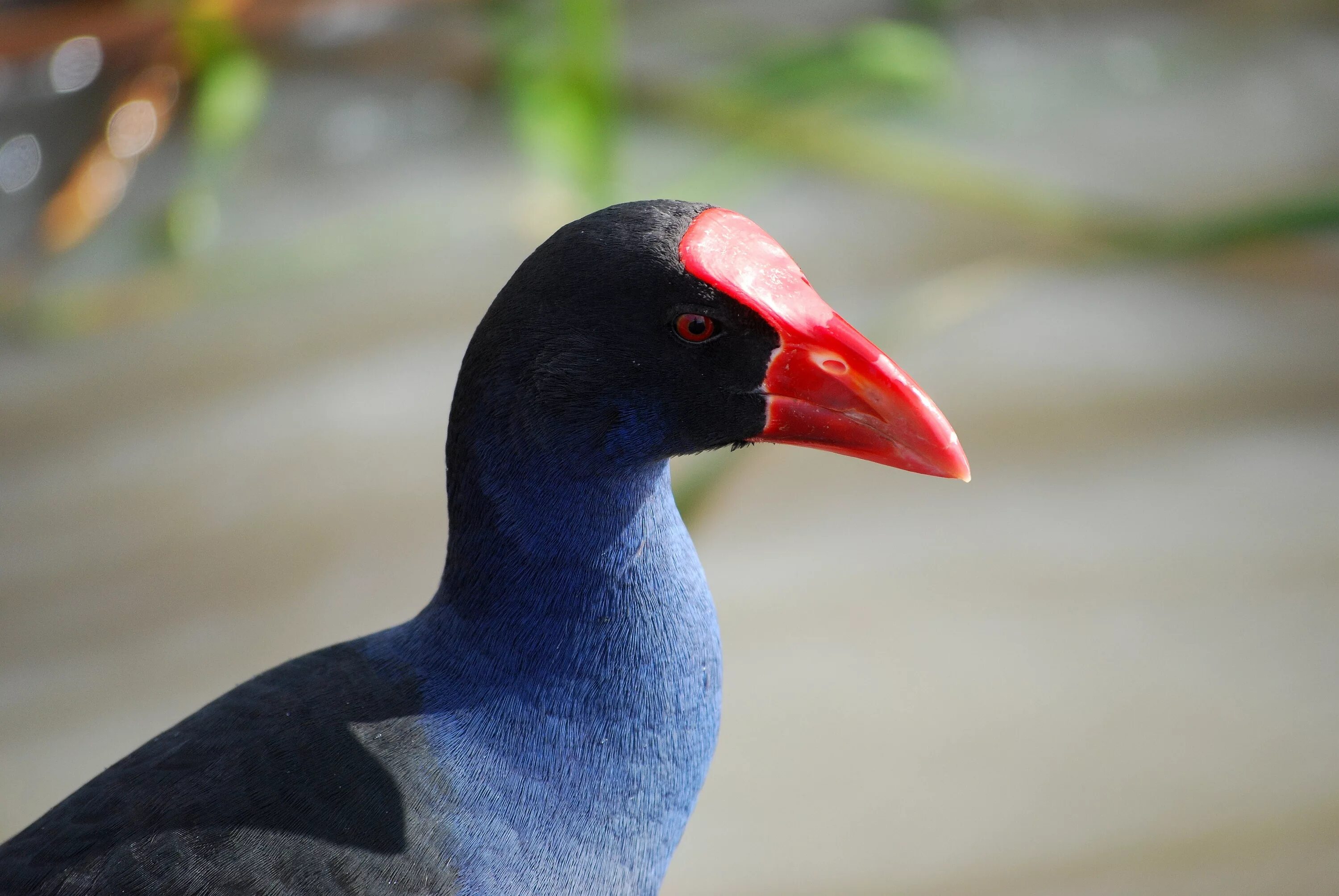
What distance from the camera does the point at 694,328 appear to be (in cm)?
74

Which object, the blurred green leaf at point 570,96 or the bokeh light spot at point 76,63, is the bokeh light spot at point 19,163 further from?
the blurred green leaf at point 570,96

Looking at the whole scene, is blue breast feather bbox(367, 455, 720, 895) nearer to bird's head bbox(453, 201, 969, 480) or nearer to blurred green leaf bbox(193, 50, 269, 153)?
bird's head bbox(453, 201, 969, 480)

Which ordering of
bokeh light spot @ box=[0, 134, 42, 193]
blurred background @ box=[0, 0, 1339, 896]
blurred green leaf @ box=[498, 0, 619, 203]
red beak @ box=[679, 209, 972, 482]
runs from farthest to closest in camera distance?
bokeh light spot @ box=[0, 134, 42, 193] < blurred green leaf @ box=[498, 0, 619, 203] < blurred background @ box=[0, 0, 1339, 896] < red beak @ box=[679, 209, 972, 482]

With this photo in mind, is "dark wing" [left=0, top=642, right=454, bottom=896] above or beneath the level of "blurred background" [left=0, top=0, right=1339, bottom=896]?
beneath

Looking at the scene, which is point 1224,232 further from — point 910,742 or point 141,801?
point 141,801

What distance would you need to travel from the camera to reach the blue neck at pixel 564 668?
78 centimetres

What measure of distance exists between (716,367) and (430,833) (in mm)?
318

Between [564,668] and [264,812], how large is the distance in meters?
0.19

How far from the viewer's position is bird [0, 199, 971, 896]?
73 centimetres

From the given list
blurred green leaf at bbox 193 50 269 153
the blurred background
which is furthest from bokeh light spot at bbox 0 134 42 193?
blurred green leaf at bbox 193 50 269 153

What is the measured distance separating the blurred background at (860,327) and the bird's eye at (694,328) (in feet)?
2.48

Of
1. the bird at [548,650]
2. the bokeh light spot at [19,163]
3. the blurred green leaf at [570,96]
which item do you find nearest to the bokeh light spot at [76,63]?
the bokeh light spot at [19,163]

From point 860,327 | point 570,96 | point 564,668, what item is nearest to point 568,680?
point 564,668

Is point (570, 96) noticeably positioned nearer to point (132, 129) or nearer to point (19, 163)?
point (132, 129)
